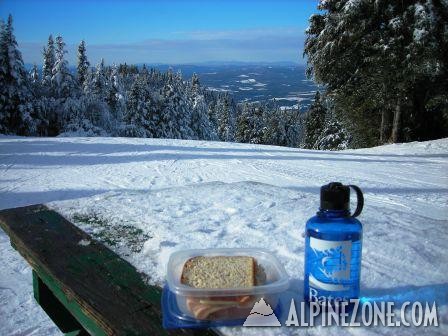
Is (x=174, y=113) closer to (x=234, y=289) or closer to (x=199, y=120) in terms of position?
(x=199, y=120)

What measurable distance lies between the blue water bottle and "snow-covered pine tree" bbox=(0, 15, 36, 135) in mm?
29187

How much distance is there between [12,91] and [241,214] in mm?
28361

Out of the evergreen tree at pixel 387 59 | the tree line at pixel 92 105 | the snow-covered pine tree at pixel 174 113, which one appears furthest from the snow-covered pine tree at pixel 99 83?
the evergreen tree at pixel 387 59

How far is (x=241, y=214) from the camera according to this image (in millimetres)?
2934

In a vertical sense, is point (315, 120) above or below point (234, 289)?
below

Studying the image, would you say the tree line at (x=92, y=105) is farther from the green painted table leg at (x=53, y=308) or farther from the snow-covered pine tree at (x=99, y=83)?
the green painted table leg at (x=53, y=308)

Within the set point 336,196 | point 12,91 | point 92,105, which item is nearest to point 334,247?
point 336,196

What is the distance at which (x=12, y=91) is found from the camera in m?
26.7

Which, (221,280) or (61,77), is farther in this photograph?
(61,77)

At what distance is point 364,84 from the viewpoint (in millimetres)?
16484

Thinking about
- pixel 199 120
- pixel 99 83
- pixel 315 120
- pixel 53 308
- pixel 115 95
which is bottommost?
pixel 199 120

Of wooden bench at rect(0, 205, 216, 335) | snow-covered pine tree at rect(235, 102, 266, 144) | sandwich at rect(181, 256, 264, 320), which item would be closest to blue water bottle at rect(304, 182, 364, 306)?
sandwich at rect(181, 256, 264, 320)

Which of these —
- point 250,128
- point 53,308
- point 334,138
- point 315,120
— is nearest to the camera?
point 53,308

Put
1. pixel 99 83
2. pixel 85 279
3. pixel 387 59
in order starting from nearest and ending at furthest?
pixel 85 279 < pixel 387 59 < pixel 99 83
